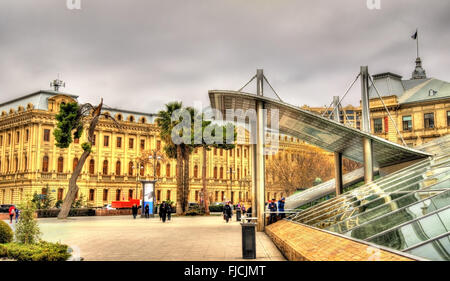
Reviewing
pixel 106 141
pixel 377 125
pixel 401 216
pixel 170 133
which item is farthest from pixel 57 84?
pixel 401 216

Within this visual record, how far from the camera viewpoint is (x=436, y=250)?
22.4ft

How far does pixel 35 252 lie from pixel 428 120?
51959 mm

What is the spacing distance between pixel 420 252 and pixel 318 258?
2146mm

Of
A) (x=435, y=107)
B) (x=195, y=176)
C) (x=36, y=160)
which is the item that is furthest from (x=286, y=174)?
(x=36, y=160)

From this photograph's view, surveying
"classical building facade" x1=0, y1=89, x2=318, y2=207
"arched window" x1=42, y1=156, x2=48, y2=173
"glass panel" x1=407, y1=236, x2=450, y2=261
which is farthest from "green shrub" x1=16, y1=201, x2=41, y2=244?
"arched window" x1=42, y1=156, x2=48, y2=173

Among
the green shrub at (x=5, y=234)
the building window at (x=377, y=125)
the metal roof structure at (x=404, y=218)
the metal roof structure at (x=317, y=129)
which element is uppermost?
the building window at (x=377, y=125)

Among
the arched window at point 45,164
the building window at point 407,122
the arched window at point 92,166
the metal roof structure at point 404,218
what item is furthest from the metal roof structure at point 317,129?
the arched window at point 92,166

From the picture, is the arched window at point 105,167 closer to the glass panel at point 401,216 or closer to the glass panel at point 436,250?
the glass panel at point 401,216

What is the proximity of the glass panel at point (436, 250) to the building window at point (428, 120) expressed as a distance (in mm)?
51793

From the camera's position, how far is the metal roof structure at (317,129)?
20.8m

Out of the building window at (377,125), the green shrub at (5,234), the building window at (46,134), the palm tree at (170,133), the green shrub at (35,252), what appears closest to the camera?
the green shrub at (35,252)

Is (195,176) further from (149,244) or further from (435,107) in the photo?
(149,244)

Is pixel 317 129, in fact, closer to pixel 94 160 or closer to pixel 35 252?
pixel 35 252

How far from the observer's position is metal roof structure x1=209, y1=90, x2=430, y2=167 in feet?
68.3
